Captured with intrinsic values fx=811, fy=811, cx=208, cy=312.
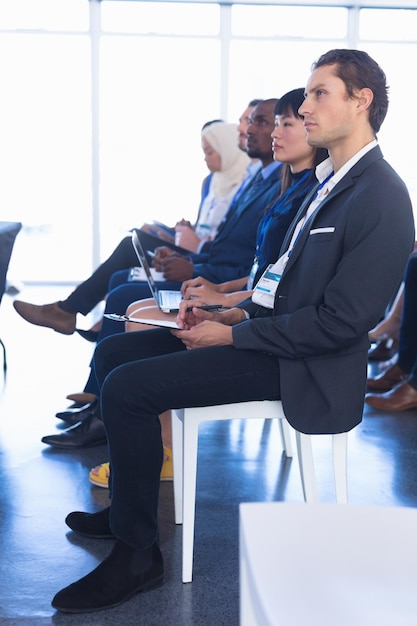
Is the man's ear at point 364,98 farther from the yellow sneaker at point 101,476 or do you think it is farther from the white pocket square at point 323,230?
the yellow sneaker at point 101,476

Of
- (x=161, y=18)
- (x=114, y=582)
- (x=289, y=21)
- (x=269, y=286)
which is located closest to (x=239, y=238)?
(x=269, y=286)

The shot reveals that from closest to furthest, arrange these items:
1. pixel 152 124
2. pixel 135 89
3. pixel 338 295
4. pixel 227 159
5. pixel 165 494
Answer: pixel 338 295
pixel 165 494
pixel 227 159
pixel 135 89
pixel 152 124

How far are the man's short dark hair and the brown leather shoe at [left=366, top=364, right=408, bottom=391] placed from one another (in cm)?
218

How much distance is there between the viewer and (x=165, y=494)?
8.54 ft

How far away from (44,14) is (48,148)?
1324mm

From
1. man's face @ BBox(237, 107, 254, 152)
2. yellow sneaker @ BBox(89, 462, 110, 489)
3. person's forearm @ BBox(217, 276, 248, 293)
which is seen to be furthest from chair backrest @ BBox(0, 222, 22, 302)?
yellow sneaker @ BBox(89, 462, 110, 489)

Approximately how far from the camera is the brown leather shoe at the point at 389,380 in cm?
391

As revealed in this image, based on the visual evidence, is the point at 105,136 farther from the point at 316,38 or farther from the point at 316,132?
the point at 316,132

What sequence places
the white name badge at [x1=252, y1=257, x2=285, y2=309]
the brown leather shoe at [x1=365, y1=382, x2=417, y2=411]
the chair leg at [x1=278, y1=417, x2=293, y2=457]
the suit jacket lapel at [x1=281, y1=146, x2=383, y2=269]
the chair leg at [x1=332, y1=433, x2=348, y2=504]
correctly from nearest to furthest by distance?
the suit jacket lapel at [x1=281, y1=146, x2=383, y2=269]
the chair leg at [x1=332, y1=433, x2=348, y2=504]
the white name badge at [x1=252, y1=257, x2=285, y2=309]
the chair leg at [x1=278, y1=417, x2=293, y2=457]
the brown leather shoe at [x1=365, y1=382, x2=417, y2=411]

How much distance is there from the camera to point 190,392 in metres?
1.85

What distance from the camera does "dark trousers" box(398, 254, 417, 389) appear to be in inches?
151

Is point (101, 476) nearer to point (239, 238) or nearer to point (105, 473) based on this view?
point (105, 473)

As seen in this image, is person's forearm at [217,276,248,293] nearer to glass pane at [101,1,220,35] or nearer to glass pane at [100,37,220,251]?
glass pane at [100,37,220,251]

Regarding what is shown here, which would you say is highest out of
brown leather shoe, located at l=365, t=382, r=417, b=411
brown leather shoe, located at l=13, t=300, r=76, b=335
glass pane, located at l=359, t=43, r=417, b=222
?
glass pane, located at l=359, t=43, r=417, b=222
